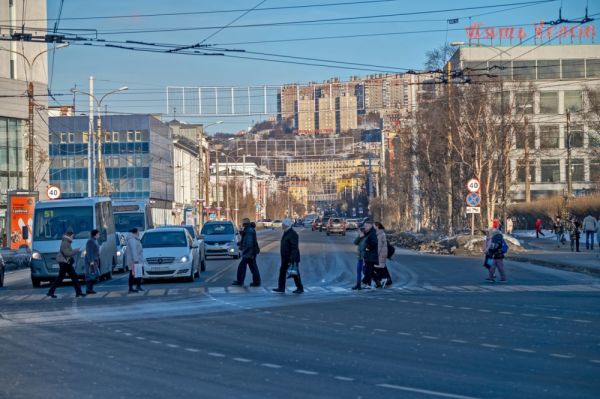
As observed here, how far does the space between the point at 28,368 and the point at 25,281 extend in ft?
80.4

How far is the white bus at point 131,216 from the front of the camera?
159ft

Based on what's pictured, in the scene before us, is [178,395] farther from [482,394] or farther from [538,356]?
[538,356]

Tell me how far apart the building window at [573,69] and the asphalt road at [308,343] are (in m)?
74.6

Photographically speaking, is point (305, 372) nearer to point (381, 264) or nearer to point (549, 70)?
point (381, 264)

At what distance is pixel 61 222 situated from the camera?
32.5 m

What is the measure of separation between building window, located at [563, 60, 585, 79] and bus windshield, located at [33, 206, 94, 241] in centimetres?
7418

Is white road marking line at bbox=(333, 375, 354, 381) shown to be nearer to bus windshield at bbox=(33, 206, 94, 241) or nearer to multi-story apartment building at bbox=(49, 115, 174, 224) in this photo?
bus windshield at bbox=(33, 206, 94, 241)

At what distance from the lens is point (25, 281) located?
1432 inches

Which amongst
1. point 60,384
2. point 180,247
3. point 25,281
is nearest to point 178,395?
point 60,384

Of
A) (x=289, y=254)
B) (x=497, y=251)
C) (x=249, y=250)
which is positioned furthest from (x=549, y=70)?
(x=289, y=254)

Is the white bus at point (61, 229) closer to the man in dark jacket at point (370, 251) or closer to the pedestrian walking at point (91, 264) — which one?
the pedestrian walking at point (91, 264)

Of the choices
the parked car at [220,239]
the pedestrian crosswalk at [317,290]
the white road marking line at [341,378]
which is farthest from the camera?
the parked car at [220,239]

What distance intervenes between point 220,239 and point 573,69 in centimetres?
6080

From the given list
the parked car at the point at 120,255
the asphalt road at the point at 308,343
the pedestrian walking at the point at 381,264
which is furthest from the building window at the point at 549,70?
the pedestrian walking at the point at 381,264
